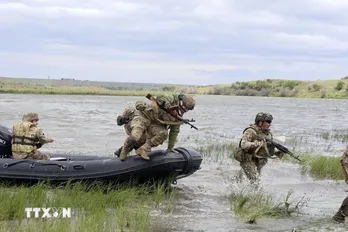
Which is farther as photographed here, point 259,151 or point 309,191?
point 309,191

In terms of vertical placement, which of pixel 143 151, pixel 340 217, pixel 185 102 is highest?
pixel 185 102

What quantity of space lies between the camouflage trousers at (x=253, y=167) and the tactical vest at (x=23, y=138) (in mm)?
3594

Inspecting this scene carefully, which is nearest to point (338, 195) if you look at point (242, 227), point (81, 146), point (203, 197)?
point (203, 197)

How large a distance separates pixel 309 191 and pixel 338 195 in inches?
23.0

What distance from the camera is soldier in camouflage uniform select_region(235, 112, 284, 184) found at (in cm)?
958

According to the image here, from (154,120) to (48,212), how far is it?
2.84 m

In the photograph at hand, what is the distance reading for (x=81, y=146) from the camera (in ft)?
58.3

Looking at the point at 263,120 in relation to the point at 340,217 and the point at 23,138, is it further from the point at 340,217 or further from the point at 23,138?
the point at 23,138

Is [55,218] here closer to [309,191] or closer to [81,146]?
[309,191]

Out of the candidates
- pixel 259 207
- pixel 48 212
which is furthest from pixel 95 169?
pixel 259 207

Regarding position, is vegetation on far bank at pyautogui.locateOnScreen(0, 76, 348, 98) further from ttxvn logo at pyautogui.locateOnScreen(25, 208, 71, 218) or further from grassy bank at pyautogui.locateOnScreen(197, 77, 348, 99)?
ttxvn logo at pyautogui.locateOnScreen(25, 208, 71, 218)

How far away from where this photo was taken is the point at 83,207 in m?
7.26

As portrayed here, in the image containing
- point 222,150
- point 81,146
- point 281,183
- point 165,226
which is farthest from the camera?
point 81,146

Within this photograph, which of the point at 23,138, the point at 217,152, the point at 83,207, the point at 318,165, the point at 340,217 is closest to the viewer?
the point at 83,207
